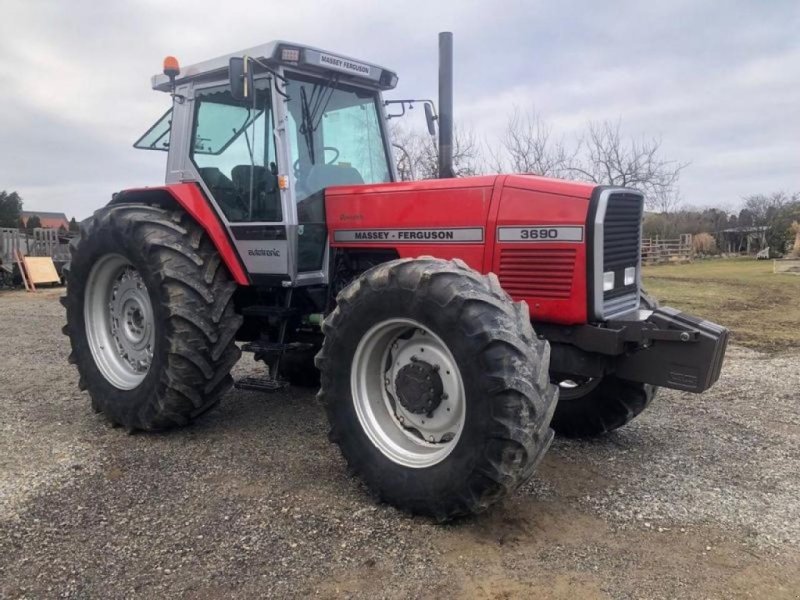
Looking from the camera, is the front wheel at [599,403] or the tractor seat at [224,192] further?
the tractor seat at [224,192]

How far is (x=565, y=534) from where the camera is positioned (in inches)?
131

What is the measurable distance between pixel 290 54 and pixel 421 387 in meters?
2.57

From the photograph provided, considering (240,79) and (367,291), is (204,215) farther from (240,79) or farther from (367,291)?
(367,291)

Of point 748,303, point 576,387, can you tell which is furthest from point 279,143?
point 748,303

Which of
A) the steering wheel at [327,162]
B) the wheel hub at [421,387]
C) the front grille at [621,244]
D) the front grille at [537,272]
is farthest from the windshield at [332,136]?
the front grille at [621,244]

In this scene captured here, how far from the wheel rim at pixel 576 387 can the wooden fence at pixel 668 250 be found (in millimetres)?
30680

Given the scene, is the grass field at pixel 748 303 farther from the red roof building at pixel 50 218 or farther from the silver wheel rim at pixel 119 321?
the red roof building at pixel 50 218

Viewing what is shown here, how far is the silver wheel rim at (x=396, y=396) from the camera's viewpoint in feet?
11.6

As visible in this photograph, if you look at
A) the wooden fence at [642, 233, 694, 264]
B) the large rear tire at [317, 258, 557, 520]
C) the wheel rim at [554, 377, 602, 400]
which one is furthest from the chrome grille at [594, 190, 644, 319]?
the wooden fence at [642, 233, 694, 264]

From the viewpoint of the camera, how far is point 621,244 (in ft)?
13.4

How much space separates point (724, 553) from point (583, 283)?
4.97 ft

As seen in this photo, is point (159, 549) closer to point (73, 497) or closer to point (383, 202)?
point (73, 497)

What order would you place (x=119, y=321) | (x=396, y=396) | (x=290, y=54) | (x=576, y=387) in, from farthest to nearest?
(x=119, y=321), (x=576, y=387), (x=290, y=54), (x=396, y=396)

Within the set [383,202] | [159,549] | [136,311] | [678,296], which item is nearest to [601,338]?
[383,202]
